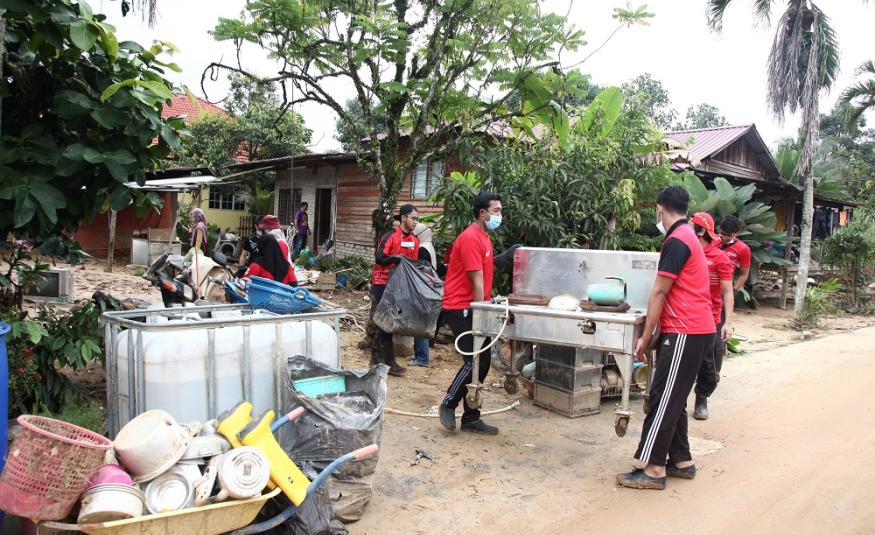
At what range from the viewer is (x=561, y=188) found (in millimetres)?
8250

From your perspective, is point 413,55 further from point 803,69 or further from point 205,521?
point 803,69

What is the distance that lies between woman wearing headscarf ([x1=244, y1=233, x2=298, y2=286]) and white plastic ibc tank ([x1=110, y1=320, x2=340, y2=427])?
7.55 ft

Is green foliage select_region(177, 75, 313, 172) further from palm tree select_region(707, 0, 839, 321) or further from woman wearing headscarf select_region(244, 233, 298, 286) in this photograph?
woman wearing headscarf select_region(244, 233, 298, 286)

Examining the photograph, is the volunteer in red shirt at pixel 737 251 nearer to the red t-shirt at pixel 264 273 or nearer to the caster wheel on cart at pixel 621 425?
the caster wheel on cart at pixel 621 425

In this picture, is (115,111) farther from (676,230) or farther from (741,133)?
(741,133)

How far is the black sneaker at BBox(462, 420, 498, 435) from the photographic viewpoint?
500cm

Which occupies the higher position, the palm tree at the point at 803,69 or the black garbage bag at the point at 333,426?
the palm tree at the point at 803,69

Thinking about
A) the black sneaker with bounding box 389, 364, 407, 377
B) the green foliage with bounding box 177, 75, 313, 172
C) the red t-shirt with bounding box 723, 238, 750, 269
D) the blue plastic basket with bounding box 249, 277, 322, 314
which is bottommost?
the black sneaker with bounding box 389, 364, 407, 377

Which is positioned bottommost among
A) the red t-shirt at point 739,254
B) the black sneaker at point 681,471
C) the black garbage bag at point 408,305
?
the black sneaker at point 681,471

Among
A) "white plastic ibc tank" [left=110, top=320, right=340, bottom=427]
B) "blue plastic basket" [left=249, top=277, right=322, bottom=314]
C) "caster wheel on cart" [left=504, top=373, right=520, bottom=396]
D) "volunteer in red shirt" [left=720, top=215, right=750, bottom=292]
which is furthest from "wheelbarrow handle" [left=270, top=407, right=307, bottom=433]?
"volunteer in red shirt" [left=720, top=215, right=750, bottom=292]

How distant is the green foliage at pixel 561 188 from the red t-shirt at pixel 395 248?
5.24ft

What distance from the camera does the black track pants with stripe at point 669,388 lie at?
157 inches

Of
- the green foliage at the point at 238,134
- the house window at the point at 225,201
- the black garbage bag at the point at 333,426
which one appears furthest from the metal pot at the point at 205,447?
the house window at the point at 225,201

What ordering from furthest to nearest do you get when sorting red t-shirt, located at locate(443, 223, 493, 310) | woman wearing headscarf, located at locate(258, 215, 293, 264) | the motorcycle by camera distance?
1. the motorcycle
2. woman wearing headscarf, located at locate(258, 215, 293, 264)
3. red t-shirt, located at locate(443, 223, 493, 310)
